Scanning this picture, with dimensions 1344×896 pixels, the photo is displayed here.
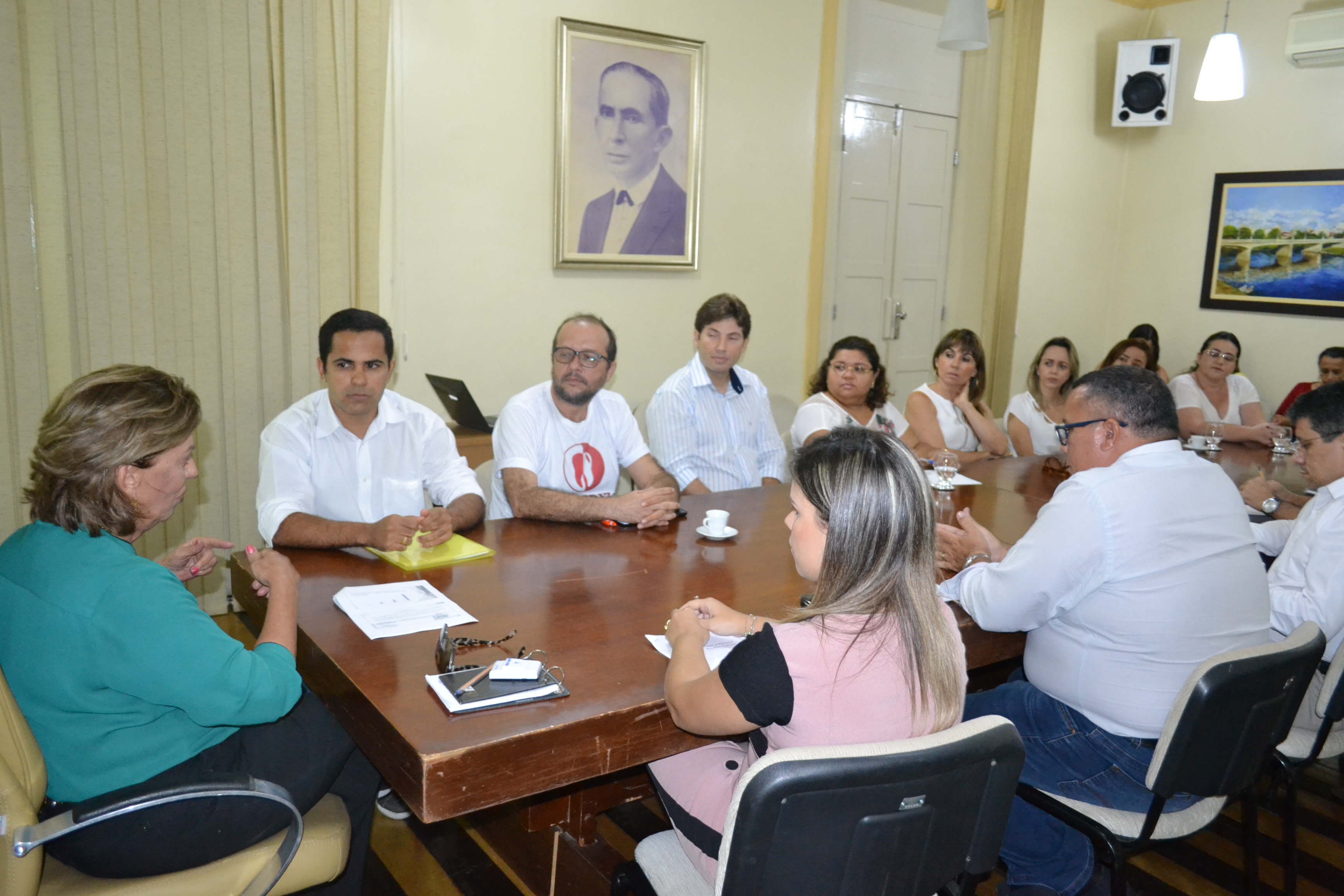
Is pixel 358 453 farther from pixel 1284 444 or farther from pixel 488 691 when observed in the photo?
pixel 1284 444

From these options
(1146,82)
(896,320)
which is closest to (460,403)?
(896,320)

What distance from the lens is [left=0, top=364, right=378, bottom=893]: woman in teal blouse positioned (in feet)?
4.78

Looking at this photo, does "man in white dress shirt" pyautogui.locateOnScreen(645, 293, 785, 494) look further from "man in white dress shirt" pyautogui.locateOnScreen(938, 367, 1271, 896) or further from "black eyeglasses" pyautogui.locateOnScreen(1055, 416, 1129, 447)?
"man in white dress shirt" pyautogui.locateOnScreen(938, 367, 1271, 896)

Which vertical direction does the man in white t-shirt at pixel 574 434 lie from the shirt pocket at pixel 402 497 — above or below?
above

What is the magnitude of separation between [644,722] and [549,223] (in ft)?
12.2

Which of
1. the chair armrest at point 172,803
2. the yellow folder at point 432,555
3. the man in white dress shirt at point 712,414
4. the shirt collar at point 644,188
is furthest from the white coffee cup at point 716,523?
the shirt collar at point 644,188

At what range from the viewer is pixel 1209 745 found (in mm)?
1726

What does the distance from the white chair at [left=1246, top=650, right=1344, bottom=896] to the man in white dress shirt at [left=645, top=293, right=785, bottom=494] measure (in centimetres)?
190

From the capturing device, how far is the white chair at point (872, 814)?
122 cm

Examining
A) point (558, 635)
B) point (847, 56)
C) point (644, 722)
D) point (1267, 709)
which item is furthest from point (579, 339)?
point (847, 56)

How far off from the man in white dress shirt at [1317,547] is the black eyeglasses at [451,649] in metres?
1.71

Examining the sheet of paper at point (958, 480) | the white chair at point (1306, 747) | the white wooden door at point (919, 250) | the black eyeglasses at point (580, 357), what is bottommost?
the white chair at point (1306, 747)

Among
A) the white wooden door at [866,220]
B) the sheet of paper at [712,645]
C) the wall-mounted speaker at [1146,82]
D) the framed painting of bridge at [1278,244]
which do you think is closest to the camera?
the sheet of paper at [712,645]

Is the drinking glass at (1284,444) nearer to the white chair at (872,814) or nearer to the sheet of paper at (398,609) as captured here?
the white chair at (872,814)
